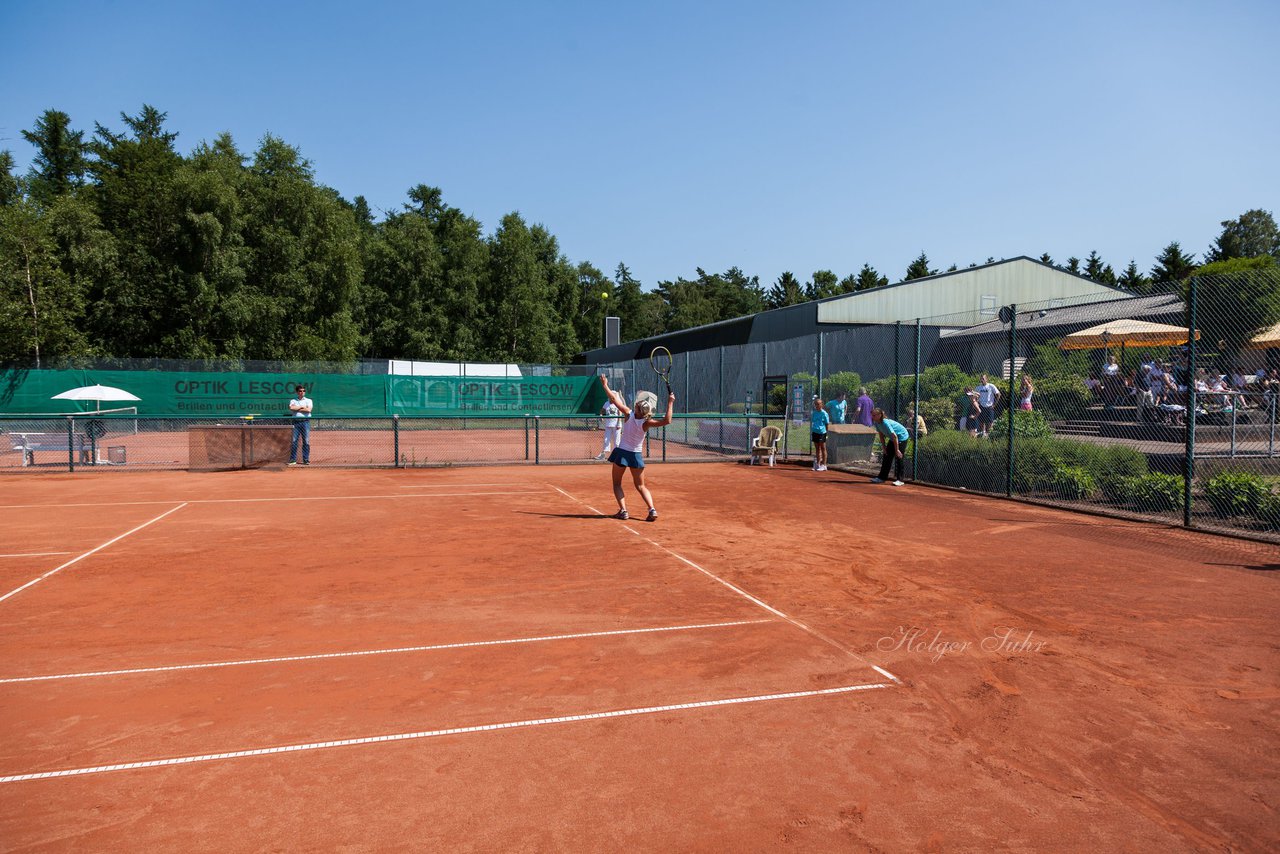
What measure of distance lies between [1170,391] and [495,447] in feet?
61.9

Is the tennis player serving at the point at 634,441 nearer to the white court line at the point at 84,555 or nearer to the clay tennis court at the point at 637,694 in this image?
the clay tennis court at the point at 637,694

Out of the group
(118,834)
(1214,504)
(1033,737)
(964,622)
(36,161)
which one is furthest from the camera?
(36,161)

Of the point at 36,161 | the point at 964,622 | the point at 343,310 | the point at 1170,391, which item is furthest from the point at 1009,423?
the point at 36,161

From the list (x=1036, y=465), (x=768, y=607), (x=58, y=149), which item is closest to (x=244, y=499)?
(x=768, y=607)

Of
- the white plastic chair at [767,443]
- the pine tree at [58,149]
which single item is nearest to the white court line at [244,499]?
the white plastic chair at [767,443]

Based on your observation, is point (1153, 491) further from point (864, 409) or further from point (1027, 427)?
point (864, 409)

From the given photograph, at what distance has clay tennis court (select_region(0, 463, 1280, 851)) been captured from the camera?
142 inches

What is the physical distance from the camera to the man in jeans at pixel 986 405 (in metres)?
18.1

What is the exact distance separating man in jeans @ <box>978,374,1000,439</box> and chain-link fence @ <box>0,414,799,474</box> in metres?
4.73

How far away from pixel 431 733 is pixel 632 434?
7.23 metres

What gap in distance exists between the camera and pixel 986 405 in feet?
59.2

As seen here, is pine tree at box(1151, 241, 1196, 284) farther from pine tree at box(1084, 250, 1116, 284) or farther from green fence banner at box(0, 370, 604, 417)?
green fence banner at box(0, 370, 604, 417)

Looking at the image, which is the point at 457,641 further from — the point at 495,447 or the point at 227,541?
the point at 495,447

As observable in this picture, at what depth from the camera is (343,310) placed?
4591 centimetres
